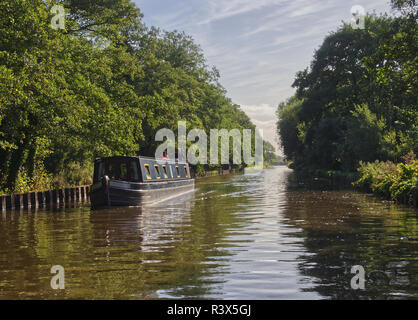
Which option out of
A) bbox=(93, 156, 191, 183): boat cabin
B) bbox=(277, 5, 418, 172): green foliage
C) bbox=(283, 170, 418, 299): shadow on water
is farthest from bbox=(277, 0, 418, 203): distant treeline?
bbox=(93, 156, 191, 183): boat cabin

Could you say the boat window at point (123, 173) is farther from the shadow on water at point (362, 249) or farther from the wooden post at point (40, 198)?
the shadow on water at point (362, 249)

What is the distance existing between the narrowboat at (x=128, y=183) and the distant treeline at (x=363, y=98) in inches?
510

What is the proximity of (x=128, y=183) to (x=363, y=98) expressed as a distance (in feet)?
101

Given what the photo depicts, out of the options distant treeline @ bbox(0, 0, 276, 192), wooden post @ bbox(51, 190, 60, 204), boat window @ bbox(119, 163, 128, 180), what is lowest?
wooden post @ bbox(51, 190, 60, 204)

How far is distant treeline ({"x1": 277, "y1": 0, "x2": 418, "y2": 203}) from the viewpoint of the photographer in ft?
77.9

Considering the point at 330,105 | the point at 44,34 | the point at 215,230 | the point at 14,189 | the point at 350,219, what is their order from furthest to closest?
the point at 330,105
the point at 14,189
the point at 44,34
the point at 350,219
the point at 215,230

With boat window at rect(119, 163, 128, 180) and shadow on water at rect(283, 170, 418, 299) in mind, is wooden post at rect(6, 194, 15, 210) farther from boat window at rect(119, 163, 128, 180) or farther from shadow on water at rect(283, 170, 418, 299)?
shadow on water at rect(283, 170, 418, 299)

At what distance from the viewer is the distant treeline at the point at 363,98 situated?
23738mm

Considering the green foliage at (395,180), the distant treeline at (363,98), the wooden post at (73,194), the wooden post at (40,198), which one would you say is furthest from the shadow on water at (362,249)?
the wooden post at (73,194)

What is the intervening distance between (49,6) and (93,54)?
566cm

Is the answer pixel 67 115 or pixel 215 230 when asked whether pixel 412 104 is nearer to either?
pixel 215 230

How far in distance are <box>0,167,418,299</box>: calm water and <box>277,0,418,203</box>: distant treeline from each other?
333 inches

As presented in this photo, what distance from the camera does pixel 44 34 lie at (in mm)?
24141

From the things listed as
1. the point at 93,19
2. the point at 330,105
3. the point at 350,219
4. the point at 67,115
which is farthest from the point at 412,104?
the point at 330,105
